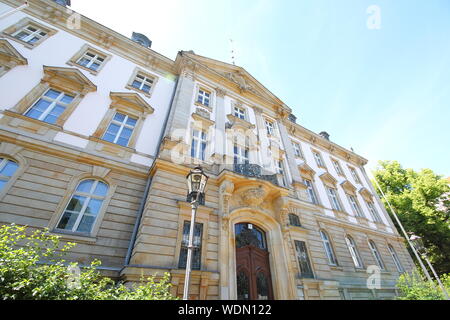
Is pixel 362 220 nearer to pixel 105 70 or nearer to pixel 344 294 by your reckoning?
pixel 344 294

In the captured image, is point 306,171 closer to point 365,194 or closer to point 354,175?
point 365,194

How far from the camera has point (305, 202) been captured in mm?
11406

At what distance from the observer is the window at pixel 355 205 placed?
52.9ft

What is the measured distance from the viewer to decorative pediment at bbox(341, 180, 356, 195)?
17112mm

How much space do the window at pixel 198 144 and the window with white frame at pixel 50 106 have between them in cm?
582

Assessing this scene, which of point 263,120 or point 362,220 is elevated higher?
point 263,120

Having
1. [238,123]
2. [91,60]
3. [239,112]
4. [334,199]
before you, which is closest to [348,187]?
[334,199]

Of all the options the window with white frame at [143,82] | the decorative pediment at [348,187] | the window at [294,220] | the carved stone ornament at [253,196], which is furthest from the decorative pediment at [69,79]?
the decorative pediment at [348,187]

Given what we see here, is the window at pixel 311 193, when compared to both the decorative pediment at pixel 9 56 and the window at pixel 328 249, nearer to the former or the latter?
the window at pixel 328 249

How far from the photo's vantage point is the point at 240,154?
38.0ft

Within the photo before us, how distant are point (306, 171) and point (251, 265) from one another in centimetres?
969

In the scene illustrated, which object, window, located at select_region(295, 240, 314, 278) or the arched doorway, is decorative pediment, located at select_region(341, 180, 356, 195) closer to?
window, located at select_region(295, 240, 314, 278)
